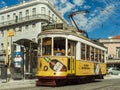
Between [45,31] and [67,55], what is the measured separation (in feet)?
6.53

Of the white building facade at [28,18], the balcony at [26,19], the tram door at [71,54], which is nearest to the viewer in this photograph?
the tram door at [71,54]

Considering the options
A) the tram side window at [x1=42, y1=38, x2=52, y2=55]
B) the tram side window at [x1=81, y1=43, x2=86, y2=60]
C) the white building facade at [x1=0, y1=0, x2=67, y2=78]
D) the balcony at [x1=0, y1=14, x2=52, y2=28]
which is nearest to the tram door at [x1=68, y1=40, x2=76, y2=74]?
the tram side window at [x1=81, y1=43, x2=86, y2=60]

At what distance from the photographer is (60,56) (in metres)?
20.3

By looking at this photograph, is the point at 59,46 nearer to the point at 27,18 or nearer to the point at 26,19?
the point at 27,18

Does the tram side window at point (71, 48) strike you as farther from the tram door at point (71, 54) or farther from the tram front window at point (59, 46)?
the tram front window at point (59, 46)

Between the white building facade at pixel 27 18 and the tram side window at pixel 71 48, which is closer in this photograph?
the tram side window at pixel 71 48

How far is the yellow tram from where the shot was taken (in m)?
20.2

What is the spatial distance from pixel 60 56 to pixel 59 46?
66cm

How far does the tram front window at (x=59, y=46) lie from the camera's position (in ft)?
67.1

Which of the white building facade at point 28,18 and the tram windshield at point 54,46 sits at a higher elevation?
the white building facade at point 28,18

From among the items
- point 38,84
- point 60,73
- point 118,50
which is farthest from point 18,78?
point 118,50

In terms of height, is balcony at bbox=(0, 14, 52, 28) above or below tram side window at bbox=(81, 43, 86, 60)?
above

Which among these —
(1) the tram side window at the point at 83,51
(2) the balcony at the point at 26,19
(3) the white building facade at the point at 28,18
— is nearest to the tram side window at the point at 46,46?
(1) the tram side window at the point at 83,51

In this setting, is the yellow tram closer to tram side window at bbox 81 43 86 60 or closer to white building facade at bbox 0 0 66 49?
tram side window at bbox 81 43 86 60
